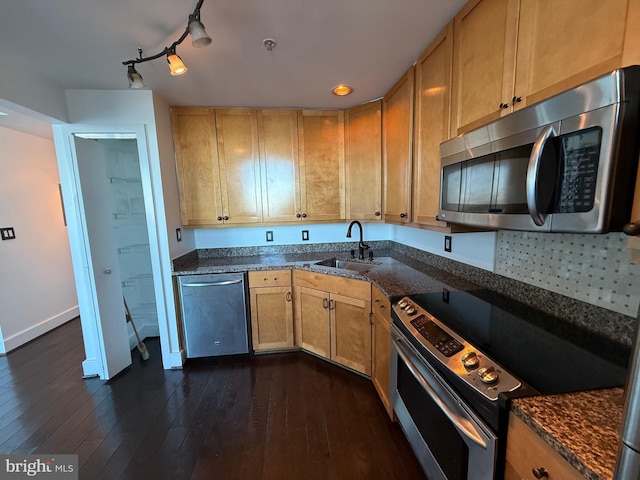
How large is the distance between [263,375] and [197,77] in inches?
94.0

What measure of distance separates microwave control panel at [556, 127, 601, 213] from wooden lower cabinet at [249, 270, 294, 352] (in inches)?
80.0

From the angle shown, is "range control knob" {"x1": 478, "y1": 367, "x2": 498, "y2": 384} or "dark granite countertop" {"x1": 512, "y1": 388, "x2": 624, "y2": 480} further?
"range control knob" {"x1": 478, "y1": 367, "x2": 498, "y2": 384}

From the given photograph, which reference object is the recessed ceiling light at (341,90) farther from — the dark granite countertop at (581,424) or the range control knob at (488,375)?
the dark granite countertop at (581,424)

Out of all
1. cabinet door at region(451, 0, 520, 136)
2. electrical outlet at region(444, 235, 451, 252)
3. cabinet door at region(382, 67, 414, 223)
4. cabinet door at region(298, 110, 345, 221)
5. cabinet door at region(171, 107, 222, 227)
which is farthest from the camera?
cabinet door at region(298, 110, 345, 221)

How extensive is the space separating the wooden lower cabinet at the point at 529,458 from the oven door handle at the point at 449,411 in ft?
0.27

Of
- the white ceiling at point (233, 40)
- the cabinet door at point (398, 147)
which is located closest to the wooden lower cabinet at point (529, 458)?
the cabinet door at point (398, 147)

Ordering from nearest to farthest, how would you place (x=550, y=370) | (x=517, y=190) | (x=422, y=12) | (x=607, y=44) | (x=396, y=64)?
(x=607, y=44) → (x=550, y=370) → (x=517, y=190) → (x=422, y=12) → (x=396, y=64)

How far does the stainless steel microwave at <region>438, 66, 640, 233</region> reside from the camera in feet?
2.20

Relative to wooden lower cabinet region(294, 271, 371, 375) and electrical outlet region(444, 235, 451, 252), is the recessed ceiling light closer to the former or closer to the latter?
electrical outlet region(444, 235, 451, 252)

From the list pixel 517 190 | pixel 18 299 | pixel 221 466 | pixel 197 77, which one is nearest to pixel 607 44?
pixel 517 190

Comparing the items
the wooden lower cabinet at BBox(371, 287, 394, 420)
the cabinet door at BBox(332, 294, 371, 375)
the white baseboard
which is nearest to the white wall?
the white baseboard

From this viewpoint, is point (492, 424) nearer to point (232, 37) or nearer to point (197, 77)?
point (232, 37)

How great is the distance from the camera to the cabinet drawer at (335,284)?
2.03 m

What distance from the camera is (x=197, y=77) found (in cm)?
188
